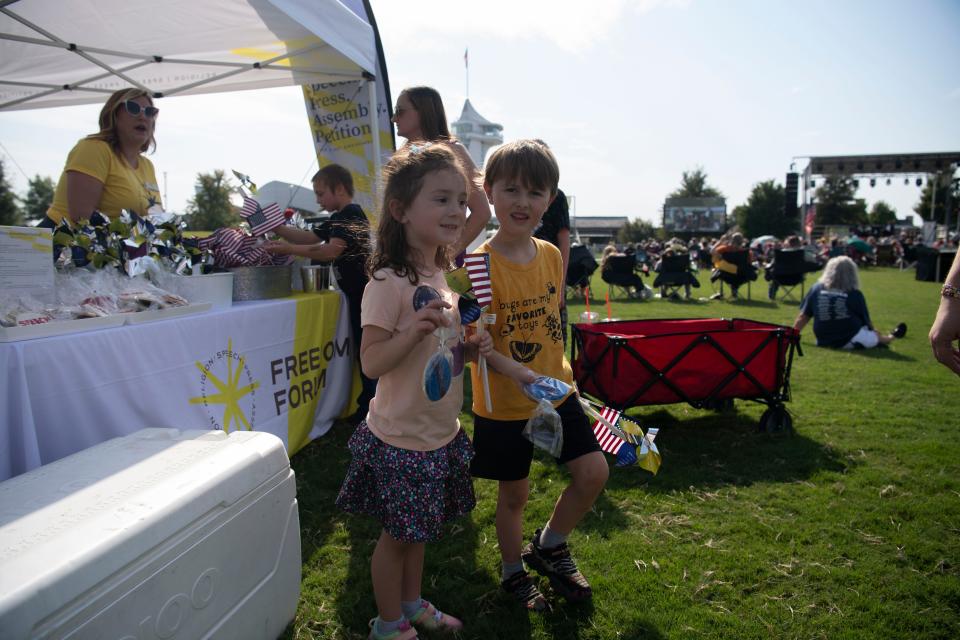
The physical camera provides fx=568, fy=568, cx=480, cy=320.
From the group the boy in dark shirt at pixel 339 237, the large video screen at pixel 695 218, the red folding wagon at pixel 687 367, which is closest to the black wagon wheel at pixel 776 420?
the red folding wagon at pixel 687 367

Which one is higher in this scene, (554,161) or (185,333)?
(554,161)

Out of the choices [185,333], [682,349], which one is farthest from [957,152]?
[185,333]

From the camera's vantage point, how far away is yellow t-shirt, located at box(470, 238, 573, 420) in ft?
6.76

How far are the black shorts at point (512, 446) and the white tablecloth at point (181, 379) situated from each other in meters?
1.41

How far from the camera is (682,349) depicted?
148 inches

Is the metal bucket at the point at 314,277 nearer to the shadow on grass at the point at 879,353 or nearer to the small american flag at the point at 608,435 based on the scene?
the small american flag at the point at 608,435

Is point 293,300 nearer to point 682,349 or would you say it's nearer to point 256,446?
point 256,446

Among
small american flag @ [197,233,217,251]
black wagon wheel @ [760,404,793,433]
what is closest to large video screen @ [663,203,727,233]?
black wagon wheel @ [760,404,793,433]

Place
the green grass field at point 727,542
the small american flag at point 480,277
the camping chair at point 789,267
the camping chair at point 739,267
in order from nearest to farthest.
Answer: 1. the small american flag at point 480,277
2. the green grass field at point 727,542
3. the camping chair at point 789,267
4. the camping chair at point 739,267

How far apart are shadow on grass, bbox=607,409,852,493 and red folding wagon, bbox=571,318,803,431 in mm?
246

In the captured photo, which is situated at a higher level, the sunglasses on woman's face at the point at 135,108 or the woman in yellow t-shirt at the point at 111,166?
the sunglasses on woman's face at the point at 135,108

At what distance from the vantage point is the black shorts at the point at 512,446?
208cm

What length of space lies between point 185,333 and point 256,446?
1.21 m

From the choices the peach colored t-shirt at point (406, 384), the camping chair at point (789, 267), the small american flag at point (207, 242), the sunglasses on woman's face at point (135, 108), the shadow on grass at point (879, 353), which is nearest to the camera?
the peach colored t-shirt at point (406, 384)
